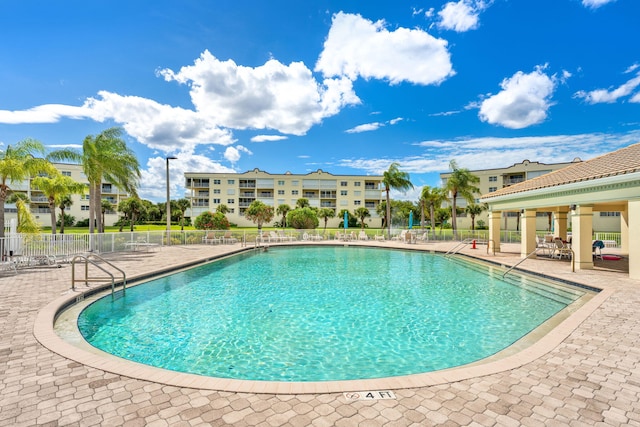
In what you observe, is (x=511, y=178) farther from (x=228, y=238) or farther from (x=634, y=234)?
(x=228, y=238)

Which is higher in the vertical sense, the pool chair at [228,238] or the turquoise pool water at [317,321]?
the pool chair at [228,238]

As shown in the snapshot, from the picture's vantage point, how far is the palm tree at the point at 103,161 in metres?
Answer: 19.9

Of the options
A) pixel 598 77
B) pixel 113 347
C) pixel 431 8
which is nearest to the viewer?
pixel 113 347

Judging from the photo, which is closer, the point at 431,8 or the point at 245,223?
the point at 431,8

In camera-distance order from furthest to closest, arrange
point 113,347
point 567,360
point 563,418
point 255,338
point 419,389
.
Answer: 1. point 255,338
2. point 113,347
3. point 567,360
4. point 419,389
5. point 563,418

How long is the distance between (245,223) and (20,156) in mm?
48620

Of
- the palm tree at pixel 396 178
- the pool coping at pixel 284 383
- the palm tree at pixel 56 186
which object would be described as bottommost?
the pool coping at pixel 284 383

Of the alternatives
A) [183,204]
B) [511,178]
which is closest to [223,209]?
[183,204]

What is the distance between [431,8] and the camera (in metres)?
14.9

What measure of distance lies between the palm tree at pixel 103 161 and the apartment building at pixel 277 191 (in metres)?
42.2

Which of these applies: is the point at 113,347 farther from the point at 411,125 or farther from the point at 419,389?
the point at 411,125

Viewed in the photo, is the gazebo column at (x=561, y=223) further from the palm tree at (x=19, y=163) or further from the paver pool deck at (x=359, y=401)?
the palm tree at (x=19, y=163)

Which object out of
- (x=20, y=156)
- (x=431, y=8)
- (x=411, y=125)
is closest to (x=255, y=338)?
(x=431, y=8)

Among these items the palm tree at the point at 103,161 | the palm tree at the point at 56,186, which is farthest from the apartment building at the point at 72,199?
the palm tree at the point at 103,161
